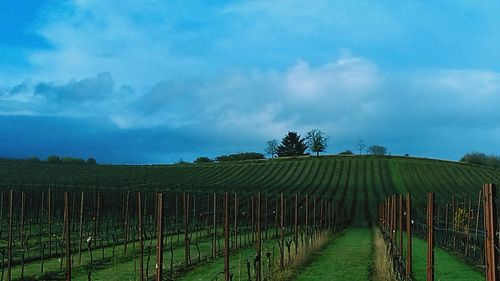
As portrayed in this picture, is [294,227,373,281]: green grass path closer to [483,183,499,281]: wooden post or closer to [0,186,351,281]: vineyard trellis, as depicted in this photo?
[0,186,351,281]: vineyard trellis

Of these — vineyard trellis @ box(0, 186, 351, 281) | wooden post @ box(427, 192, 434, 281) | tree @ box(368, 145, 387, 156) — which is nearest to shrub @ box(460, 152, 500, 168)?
tree @ box(368, 145, 387, 156)

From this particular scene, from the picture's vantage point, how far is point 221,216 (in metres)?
38.8

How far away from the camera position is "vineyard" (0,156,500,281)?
15.6 m

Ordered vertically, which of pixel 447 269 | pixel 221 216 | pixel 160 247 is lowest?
pixel 447 269

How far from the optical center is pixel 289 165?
75.1m

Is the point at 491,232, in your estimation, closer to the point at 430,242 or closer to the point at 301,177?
the point at 430,242

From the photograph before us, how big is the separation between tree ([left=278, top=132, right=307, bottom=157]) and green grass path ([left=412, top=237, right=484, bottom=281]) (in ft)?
300

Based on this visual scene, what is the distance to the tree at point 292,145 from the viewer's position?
11406 cm

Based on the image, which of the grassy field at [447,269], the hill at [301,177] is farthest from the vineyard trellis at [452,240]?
the hill at [301,177]

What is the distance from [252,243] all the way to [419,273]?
34.1 feet

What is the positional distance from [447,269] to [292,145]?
9834 centimetres

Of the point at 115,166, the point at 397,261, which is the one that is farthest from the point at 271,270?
the point at 115,166

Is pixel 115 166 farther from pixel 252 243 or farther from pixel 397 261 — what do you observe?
pixel 397 261

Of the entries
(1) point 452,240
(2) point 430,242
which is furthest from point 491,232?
(1) point 452,240
